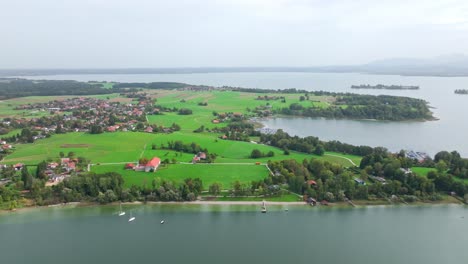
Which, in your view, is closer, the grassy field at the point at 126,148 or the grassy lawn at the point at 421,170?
the grassy lawn at the point at 421,170

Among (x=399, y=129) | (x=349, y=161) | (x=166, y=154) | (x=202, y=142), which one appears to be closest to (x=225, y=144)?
(x=202, y=142)

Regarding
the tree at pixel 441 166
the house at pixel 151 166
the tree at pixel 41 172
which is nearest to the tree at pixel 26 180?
the tree at pixel 41 172

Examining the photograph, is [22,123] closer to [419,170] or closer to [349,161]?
[349,161]

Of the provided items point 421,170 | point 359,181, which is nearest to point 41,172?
point 359,181

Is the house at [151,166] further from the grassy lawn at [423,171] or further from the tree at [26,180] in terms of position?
the grassy lawn at [423,171]

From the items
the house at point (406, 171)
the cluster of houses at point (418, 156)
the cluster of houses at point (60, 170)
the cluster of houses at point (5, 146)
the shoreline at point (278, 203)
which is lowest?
the shoreline at point (278, 203)

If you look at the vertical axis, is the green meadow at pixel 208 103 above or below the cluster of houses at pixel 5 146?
above

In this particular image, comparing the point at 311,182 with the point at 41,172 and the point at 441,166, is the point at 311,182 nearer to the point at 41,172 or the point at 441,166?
the point at 441,166
